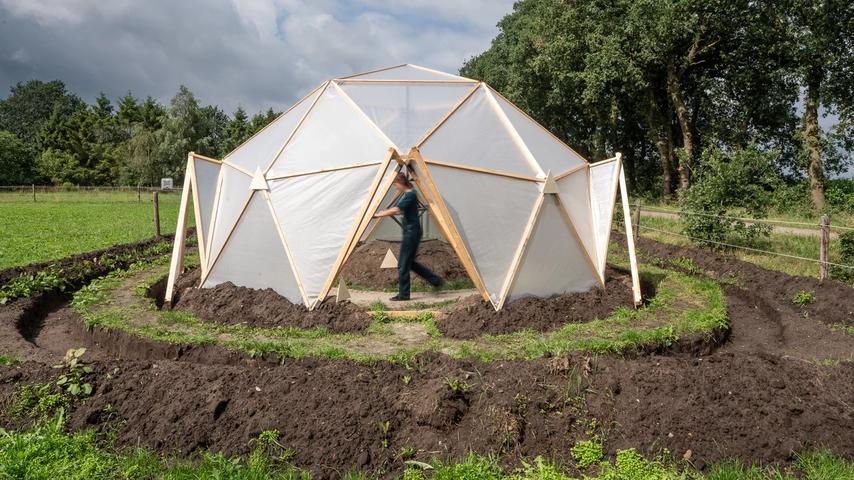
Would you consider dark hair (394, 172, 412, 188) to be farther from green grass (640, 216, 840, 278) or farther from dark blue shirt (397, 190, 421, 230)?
green grass (640, 216, 840, 278)

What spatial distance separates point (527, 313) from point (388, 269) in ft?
12.1

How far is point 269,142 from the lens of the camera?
10172 millimetres

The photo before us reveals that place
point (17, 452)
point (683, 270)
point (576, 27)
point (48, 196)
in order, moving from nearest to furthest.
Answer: point (17, 452)
point (683, 270)
point (576, 27)
point (48, 196)

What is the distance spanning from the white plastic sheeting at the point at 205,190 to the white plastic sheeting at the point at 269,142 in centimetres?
38

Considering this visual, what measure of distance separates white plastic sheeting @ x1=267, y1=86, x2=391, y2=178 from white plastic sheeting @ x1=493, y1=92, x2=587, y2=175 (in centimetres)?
240

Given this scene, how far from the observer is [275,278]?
29.0ft

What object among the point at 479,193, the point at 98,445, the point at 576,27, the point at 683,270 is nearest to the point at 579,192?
the point at 479,193

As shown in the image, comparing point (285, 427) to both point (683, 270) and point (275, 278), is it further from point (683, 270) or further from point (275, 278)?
point (683, 270)

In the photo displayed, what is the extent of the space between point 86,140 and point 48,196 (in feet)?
52.8

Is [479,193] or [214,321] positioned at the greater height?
[479,193]

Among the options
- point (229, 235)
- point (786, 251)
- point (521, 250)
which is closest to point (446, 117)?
point (521, 250)

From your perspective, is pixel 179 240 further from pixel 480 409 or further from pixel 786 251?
pixel 786 251

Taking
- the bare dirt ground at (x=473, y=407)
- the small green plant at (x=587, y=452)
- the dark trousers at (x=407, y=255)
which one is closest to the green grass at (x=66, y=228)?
the dark trousers at (x=407, y=255)

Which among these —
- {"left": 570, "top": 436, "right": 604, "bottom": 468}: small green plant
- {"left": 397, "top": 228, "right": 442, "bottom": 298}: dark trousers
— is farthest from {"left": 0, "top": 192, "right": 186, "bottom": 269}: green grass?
{"left": 570, "top": 436, "right": 604, "bottom": 468}: small green plant
